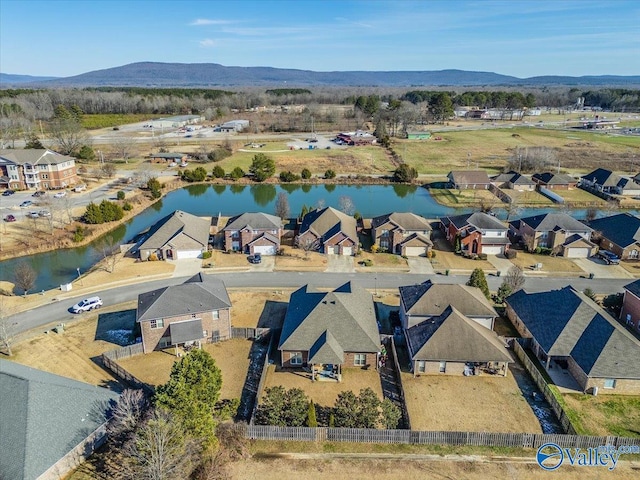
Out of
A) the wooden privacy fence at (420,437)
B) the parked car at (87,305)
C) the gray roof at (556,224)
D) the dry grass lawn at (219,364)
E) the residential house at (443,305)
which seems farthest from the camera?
the gray roof at (556,224)

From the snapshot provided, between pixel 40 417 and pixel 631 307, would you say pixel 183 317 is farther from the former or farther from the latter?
pixel 631 307

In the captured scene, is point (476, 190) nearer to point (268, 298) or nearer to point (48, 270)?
point (268, 298)

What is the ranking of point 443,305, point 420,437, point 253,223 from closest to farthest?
1. point 420,437
2. point 443,305
3. point 253,223

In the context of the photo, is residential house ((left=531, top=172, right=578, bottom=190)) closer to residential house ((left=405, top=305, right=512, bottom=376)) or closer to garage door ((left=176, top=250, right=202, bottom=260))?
residential house ((left=405, top=305, right=512, bottom=376))

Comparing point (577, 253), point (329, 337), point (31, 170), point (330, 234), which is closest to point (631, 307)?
point (577, 253)

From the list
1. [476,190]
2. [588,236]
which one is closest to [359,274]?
[588,236]

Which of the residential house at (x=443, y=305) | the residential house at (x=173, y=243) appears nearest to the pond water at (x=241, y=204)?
the residential house at (x=173, y=243)

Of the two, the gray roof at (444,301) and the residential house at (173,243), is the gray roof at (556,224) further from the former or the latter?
the residential house at (173,243)
